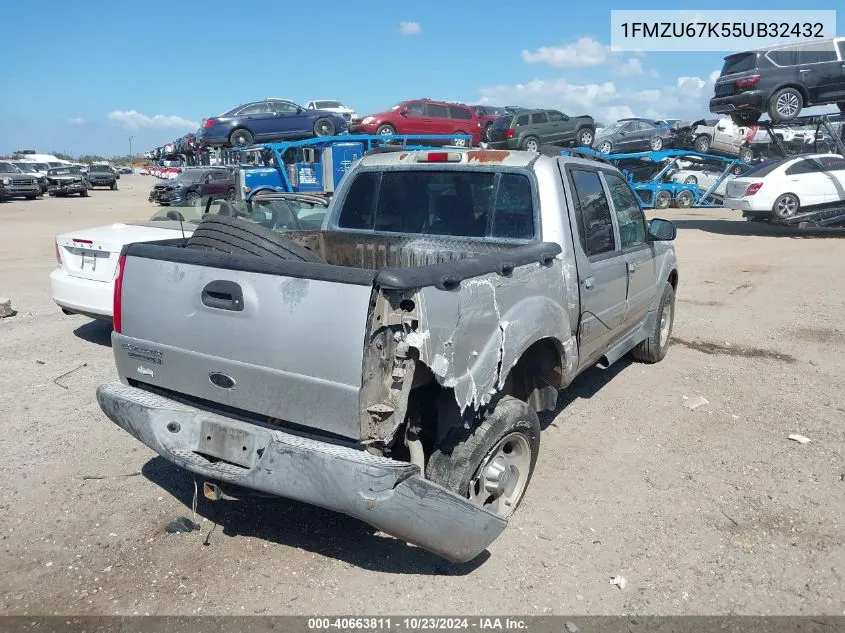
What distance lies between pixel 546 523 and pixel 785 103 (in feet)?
55.9

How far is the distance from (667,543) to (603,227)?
202 centimetres

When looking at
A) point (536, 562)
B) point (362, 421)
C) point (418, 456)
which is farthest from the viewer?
point (536, 562)

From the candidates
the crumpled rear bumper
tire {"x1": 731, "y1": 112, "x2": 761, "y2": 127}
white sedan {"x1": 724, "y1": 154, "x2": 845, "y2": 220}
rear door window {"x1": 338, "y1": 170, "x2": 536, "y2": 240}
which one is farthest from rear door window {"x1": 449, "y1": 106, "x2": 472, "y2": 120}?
the crumpled rear bumper

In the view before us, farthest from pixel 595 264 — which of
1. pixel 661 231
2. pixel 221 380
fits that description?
pixel 221 380

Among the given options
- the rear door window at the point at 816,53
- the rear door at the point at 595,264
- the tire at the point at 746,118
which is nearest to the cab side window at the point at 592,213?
the rear door at the point at 595,264

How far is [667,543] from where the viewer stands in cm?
329

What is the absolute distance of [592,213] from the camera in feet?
13.8

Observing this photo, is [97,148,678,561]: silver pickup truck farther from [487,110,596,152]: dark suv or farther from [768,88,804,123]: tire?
[487,110,596,152]: dark suv

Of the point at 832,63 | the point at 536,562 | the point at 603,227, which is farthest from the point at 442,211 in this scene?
the point at 832,63

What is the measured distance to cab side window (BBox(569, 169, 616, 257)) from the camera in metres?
4.01

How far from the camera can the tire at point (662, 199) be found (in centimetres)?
2372

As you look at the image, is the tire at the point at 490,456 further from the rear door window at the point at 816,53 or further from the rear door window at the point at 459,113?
the rear door window at the point at 459,113

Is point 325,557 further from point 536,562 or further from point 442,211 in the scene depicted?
point 442,211

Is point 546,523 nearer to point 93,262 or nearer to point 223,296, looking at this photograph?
point 223,296
